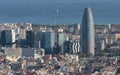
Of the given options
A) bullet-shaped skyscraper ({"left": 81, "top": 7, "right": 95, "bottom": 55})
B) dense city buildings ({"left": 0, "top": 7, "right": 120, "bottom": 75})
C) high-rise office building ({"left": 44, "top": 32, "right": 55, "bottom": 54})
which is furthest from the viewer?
high-rise office building ({"left": 44, "top": 32, "right": 55, "bottom": 54})

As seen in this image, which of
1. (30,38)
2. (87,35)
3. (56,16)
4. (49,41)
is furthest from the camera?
(56,16)

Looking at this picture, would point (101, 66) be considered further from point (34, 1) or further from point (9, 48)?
point (34, 1)

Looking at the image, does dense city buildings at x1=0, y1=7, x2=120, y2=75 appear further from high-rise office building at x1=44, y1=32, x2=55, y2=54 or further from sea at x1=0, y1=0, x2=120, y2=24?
sea at x1=0, y1=0, x2=120, y2=24

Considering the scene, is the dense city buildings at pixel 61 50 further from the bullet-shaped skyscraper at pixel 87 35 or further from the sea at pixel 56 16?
the sea at pixel 56 16

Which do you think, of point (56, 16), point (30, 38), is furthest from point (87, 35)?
point (56, 16)

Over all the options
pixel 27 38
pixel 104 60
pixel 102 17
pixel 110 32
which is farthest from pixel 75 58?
pixel 102 17

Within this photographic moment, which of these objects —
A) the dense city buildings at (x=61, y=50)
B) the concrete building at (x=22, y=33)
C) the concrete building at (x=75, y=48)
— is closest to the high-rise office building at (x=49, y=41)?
the dense city buildings at (x=61, y=50)

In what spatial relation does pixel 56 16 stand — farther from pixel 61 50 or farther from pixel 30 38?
pixel 61 50

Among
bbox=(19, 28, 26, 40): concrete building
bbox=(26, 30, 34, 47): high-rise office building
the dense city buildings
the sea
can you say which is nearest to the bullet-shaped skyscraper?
the dense city buildings
